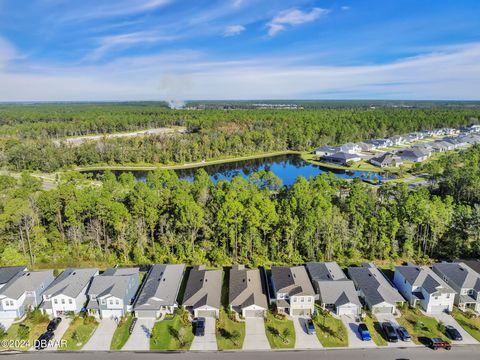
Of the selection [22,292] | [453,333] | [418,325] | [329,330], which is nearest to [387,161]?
[418,325]

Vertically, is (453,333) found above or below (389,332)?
below

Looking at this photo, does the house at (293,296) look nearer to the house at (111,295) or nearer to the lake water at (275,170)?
the house at (111,295)

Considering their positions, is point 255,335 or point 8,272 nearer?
point 255,335

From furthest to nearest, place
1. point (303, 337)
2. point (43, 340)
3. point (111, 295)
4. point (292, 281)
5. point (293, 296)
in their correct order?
1. point (292, 281)
2. point (293, 296)
3. point (111, 295)
4. point (303, 337)
5. point (43, 340)

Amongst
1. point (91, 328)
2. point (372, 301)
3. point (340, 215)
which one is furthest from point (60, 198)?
point (372, 301)

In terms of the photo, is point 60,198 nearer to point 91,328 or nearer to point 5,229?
point 5,229

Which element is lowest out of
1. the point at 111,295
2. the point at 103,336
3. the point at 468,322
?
the point at 468,322

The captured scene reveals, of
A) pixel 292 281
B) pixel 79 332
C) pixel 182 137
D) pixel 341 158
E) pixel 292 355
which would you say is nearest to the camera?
pixel 292 355

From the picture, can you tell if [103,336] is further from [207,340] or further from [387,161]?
[387,161]
